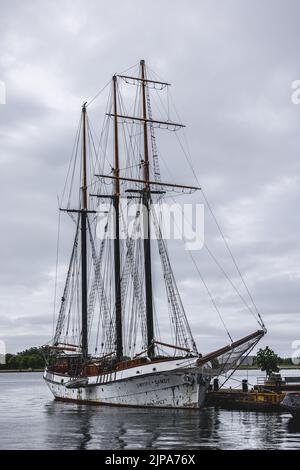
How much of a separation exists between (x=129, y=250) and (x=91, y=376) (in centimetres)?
1449

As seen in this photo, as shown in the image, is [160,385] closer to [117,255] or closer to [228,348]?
[228,348]

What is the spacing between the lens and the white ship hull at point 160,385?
60500mm

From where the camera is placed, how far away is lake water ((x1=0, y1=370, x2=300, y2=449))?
42719 mm

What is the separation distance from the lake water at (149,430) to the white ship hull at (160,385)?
112cm

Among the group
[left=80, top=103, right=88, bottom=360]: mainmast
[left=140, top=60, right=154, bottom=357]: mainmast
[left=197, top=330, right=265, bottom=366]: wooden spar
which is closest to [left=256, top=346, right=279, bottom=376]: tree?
[left=80, top=103, right=88, bottom=360]: mainmast

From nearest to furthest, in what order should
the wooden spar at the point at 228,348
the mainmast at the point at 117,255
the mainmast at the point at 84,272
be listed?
the wooden spar at the point at 228,348 < the mainmast at the point at 117,255 < the mainmast at the point at 84,272

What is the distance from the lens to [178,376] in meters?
60.9

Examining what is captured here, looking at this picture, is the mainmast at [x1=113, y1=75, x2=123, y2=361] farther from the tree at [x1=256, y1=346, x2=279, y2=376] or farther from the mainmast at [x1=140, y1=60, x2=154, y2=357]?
the tree at [x1=256, y1=346, x2=279, y2=376]

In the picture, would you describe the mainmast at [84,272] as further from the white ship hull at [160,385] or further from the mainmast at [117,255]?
the white ship hull at [160,385]

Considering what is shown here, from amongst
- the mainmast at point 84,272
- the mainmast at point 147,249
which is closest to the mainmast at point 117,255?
the mainmast at point 147,249

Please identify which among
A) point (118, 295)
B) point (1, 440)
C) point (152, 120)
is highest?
point (152, 120)
